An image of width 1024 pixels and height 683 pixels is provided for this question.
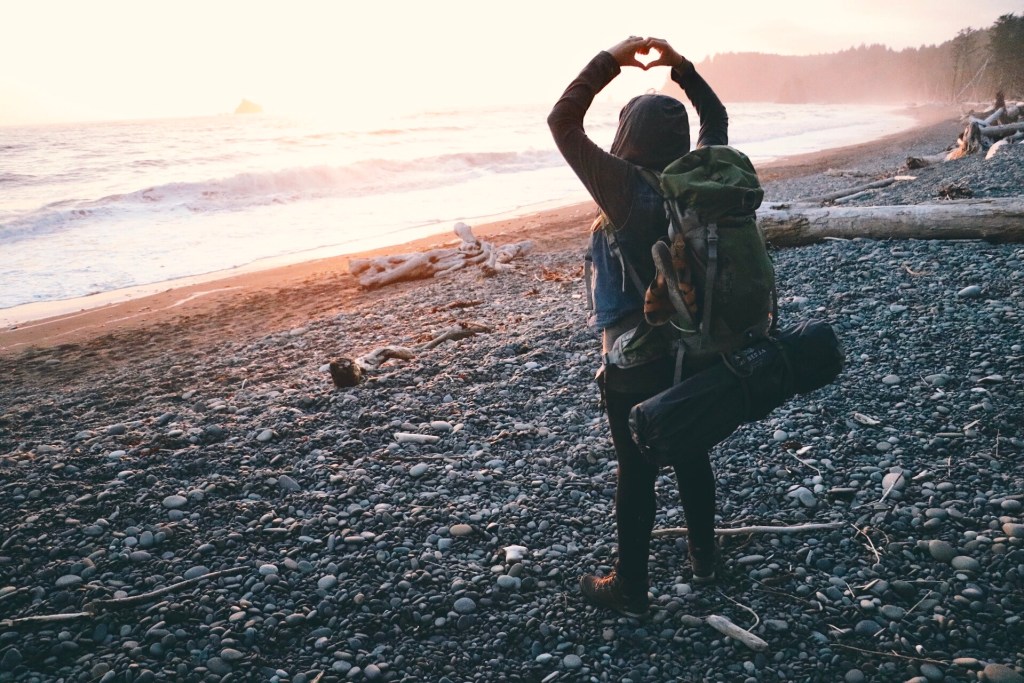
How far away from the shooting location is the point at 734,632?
325 cm

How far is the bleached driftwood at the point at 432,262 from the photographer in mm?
12719

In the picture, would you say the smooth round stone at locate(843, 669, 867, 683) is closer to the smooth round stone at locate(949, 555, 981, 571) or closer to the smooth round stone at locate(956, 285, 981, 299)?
the smooth round stone at locate(949, 555, 981, 571)

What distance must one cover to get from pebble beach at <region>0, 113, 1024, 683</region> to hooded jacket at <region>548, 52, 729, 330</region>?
1.88 m

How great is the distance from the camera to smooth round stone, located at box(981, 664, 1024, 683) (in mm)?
2711

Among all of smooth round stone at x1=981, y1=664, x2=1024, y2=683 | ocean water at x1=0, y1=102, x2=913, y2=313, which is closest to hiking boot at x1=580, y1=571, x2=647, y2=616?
smooth round stone at x1=981, y1=664, x2=1024, y2=683

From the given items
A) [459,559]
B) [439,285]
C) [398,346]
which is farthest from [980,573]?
[439,285]

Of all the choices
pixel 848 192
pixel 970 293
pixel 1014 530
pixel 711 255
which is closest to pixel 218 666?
pixel 711 255

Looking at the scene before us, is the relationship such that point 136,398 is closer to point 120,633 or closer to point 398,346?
point 398,346

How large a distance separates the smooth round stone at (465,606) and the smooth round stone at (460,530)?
2.18 feet

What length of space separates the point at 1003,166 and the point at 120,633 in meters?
16.3

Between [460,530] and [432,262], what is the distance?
31.6ft

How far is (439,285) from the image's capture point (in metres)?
12.3

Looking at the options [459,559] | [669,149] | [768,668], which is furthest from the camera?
[459,559]

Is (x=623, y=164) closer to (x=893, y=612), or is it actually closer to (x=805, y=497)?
(x=893, y=612)
